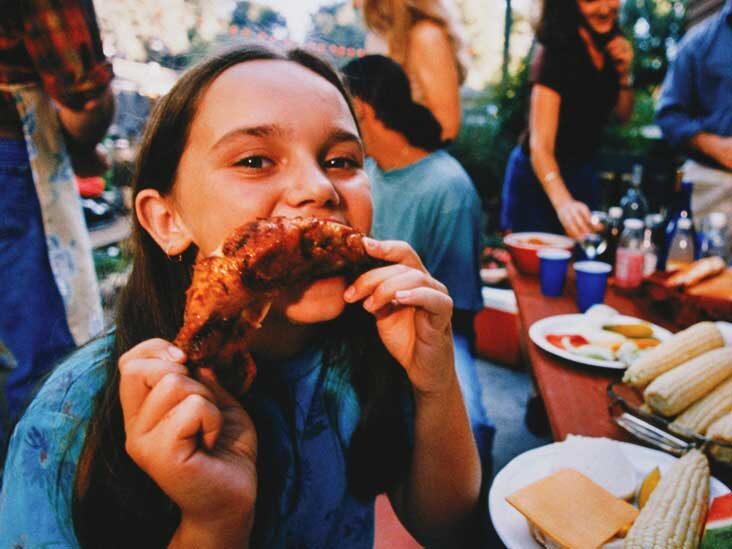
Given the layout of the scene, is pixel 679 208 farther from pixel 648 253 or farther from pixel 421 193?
pixel 421 193

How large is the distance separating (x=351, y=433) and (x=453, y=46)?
316 centimetres

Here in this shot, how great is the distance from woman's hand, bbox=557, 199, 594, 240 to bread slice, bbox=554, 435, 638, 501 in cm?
239

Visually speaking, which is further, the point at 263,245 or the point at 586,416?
the point at 586,416

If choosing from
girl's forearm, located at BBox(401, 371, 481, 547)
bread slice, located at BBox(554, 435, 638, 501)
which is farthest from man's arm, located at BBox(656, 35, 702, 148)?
girl's forearm, located at BBox(401, 371, 481, 547)

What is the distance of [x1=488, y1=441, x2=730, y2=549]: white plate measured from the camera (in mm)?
1292

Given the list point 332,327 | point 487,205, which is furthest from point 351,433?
point 487,205

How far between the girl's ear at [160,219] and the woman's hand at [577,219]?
119 inches

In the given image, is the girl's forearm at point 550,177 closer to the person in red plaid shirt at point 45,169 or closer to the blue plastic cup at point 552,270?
the blue plastic cup at point 552,270

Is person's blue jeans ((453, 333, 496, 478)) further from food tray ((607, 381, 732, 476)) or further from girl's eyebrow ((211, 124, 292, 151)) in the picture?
girl's eyebrow ((211, 124, 292, 151))

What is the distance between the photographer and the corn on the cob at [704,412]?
1581mm

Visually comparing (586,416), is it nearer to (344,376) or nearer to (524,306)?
(344,376)

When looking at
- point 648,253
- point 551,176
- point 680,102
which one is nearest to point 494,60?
point 680,102

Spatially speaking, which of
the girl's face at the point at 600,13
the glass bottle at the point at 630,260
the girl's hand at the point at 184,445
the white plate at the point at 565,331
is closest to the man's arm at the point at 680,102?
the girl's face at the point at 600,13

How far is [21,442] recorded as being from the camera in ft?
4.03
